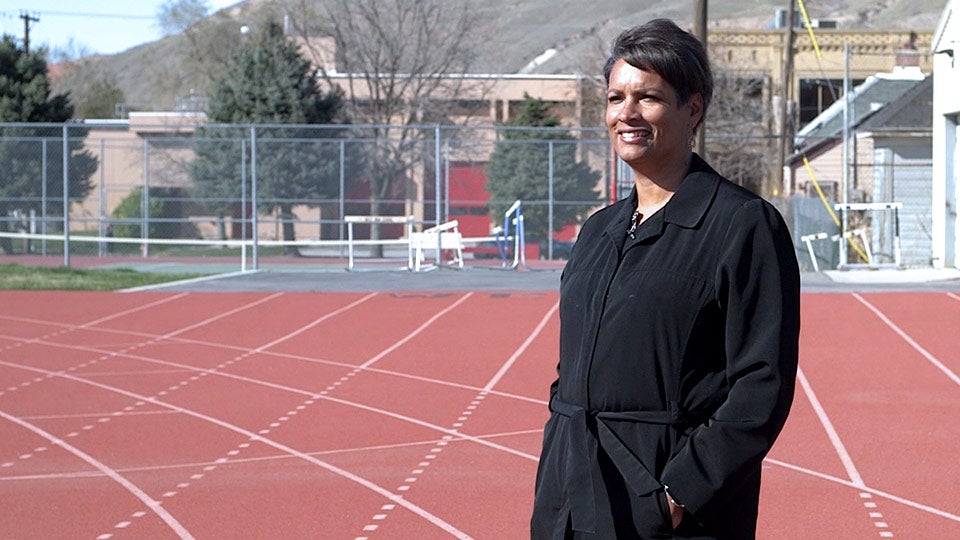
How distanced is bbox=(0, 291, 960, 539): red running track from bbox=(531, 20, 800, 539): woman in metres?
3.81

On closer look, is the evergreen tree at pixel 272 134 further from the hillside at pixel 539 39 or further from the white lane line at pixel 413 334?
the hillside at pixel 539 39

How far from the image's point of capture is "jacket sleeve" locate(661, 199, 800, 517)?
2.93 m

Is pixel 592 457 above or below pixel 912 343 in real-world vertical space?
above

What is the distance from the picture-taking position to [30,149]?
28234mm

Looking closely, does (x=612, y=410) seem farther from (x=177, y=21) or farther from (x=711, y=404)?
(x=177, y=21)

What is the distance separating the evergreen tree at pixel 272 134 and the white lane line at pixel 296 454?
41.8 ft

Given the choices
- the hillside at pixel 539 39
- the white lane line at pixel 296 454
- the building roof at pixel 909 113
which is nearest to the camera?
the white lane line at pixel 296 454

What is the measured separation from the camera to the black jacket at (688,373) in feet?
9.70

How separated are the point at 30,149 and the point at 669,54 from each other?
2683 cm

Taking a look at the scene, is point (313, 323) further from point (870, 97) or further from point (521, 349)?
point (870, 97)

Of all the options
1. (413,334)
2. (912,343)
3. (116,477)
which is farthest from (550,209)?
(116,477)

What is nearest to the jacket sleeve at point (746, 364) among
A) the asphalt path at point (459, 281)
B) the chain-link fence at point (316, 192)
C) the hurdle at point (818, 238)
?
the asphalt path at point (459, 281)

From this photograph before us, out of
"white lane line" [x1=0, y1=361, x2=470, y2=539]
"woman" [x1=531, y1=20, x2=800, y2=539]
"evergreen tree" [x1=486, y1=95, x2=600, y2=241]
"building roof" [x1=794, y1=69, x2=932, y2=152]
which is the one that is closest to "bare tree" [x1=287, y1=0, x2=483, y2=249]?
"building roof" [x1=794, y1=69, x2=932, y2=152]

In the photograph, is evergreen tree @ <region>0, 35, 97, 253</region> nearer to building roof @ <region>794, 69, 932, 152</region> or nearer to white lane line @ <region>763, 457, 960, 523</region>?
building roof @ <region>794, 69, 932, 152</region>
